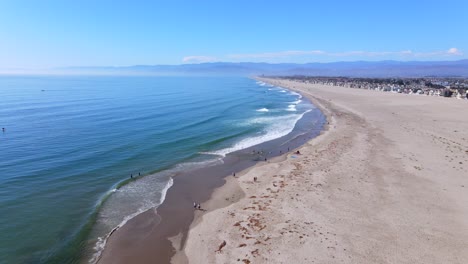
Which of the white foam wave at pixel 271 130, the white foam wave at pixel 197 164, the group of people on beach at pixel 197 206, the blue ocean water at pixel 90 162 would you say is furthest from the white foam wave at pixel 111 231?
the white foam wave at pixel 271 130

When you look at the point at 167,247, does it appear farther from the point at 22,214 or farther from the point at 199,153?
the point at 199,153

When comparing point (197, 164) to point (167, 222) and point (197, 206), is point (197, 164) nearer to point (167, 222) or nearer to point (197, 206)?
point (197, 206)

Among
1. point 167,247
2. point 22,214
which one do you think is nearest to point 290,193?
point 167,247

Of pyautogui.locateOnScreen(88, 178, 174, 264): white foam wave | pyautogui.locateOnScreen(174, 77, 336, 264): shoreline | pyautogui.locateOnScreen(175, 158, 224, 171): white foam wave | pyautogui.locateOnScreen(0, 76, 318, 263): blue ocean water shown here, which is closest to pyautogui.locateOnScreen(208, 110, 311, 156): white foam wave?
pyautogui.locateOnScreen(0, 76, 318, 263): blue ocean water

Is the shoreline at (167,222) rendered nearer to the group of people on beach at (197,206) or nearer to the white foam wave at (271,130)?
the group of people on beach at (197,206)

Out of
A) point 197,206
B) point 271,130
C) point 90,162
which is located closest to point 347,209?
point 197,206

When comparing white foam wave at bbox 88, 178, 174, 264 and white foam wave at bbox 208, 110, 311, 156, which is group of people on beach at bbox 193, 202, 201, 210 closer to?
white foam wave at bbox 88, 178, 174, 264

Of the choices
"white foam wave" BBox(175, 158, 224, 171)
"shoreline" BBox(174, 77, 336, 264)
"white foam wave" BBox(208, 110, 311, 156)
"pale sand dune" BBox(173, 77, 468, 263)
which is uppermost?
"pale sand dune" BBox(173, 77, 468, 263)
